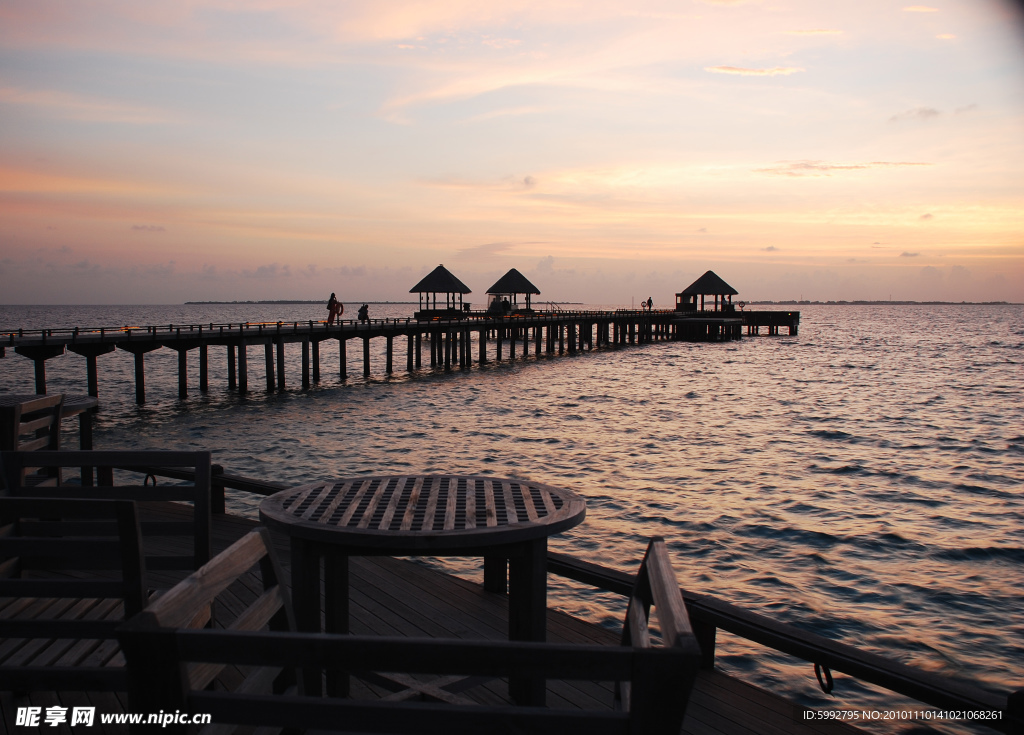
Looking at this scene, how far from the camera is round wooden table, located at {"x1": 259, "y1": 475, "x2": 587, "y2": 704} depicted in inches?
106

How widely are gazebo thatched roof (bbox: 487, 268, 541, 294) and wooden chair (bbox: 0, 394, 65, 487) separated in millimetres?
56218

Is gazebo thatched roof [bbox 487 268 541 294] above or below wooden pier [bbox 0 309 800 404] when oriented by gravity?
above

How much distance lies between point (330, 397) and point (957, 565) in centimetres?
2368

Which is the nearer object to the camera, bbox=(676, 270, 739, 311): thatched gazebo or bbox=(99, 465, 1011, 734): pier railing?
bbox=(99, 465, 1011, 734): pier railing

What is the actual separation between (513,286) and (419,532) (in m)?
58.6

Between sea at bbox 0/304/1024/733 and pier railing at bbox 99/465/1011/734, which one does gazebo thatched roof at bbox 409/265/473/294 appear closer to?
sea at bbox 0/304/1024/733

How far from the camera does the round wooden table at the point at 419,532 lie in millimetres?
2693

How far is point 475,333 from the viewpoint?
93000 mm

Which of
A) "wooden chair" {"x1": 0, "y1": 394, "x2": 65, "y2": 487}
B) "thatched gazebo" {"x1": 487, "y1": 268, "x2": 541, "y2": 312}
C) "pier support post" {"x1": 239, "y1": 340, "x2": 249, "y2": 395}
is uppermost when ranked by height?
"thatched gazebo" {"x1": 487, "y1": 268, "x2": 541, "y2": 312}

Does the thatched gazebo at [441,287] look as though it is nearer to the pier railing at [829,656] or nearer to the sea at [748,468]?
the sea at [748,468]

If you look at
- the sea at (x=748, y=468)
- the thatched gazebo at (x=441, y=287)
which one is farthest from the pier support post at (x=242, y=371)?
the thatched gazebo at (x=441, y=287)

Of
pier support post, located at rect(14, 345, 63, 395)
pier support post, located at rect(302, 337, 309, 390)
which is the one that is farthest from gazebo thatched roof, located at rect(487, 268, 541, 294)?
pier support post, located at rect(14, 345, 63, 395)

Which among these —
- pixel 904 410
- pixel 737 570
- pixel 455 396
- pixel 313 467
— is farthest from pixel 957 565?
pixel 455 396

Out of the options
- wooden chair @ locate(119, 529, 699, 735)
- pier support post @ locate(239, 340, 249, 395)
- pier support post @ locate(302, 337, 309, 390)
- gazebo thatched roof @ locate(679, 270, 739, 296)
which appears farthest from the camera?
gazebo thatched roof @ locate(679, 270, 739, 296)
